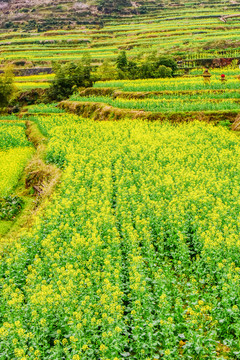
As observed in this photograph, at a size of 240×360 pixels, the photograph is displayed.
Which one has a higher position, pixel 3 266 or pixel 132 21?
pixel 132 21

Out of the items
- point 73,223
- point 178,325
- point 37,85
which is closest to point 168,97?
point 73,223

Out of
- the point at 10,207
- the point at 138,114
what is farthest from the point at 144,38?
the point at 10,207

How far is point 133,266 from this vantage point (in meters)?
8.14

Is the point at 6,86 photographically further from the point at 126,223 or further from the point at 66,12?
the point at 66,12

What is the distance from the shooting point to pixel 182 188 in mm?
13180

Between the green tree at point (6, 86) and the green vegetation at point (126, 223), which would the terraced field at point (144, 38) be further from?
the green tree at point (6, 86)

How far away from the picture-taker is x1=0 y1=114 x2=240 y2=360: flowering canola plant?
21.9 feet

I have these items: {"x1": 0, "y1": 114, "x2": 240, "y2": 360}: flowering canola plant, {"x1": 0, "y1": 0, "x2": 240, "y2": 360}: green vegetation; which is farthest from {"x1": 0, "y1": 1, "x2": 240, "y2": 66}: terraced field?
{"x1": 0, "y1": 114, "x2": 240, "y2": 360}: flowering canola plant

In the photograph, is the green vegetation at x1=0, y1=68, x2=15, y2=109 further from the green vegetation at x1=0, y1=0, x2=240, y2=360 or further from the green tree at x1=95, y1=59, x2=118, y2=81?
the green tree at x1=95, y1=59, x2=118, y2=81

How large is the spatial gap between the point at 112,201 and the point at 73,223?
249cm

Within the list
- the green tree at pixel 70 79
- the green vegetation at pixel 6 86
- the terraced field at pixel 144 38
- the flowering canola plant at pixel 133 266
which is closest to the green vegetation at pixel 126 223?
the flowering canola plant at pixel 133 266

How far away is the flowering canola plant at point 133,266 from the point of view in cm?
669

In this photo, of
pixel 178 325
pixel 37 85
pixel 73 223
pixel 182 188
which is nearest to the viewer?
pixel 178 325

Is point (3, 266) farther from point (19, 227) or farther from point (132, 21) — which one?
point (132, 21)
